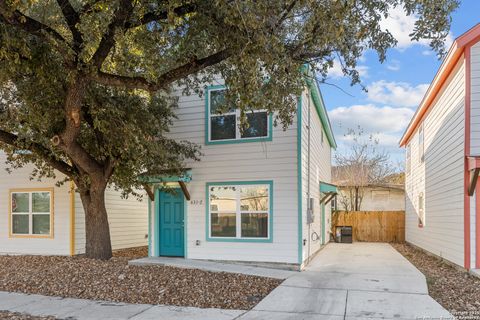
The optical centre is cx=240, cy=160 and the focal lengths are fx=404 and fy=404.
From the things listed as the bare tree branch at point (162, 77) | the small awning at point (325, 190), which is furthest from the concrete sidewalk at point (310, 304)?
the small awning at point (325, 190)

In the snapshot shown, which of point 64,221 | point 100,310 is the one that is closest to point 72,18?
point 100,310

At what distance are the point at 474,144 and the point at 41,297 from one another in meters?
9.17

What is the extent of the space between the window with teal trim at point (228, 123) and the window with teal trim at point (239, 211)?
124 centimetres

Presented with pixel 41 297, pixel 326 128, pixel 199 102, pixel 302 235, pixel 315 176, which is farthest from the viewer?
pixel 326 128

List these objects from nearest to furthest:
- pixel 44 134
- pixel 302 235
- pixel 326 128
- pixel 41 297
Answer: pixel 41 297 < pixel 44 134 < pixel 302 235 < pixel 326 128

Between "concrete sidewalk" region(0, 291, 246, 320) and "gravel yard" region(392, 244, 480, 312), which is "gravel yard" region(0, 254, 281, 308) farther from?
"gravel yard" region(392, 244, 480, 312)

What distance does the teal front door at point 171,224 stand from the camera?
10820mm

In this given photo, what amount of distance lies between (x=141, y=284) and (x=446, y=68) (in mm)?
9054

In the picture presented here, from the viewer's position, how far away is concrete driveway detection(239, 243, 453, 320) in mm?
5926

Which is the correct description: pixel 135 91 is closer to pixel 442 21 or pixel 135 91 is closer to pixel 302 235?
pixel 302 235

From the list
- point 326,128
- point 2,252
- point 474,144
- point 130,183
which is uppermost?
point 326,128

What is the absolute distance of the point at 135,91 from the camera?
995 cm

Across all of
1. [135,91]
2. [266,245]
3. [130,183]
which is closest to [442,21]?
[266,245]

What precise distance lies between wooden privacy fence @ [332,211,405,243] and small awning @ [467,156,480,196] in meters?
9.87
